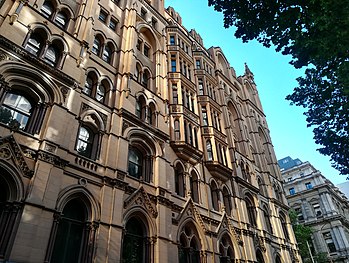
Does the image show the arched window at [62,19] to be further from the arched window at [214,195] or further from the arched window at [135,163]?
the arched window at [214,195]

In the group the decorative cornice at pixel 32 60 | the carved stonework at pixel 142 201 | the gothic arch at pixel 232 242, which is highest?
the decorative cornice at pixel 32 60

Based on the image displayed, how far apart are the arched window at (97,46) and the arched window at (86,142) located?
6.75 m

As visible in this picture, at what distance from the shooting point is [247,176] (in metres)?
31.0

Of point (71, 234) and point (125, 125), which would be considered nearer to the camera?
point (71, 234)

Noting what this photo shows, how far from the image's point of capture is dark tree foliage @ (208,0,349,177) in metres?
12.7

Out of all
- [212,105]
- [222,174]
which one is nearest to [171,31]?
[212,105]

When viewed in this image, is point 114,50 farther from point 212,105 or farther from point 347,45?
point 347,45

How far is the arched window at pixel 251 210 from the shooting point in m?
27.7

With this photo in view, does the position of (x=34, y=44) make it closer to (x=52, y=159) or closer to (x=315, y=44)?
(x=52, y=159)

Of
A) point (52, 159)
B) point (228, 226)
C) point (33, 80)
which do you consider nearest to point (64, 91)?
point (33, 80)

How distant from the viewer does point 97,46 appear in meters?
20.8

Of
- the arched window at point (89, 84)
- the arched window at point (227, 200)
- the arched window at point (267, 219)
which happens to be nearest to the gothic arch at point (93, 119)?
the arched window at point (89, 84)

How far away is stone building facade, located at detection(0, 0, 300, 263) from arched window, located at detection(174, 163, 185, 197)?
3.3 inches

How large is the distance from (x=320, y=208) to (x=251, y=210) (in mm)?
33320
